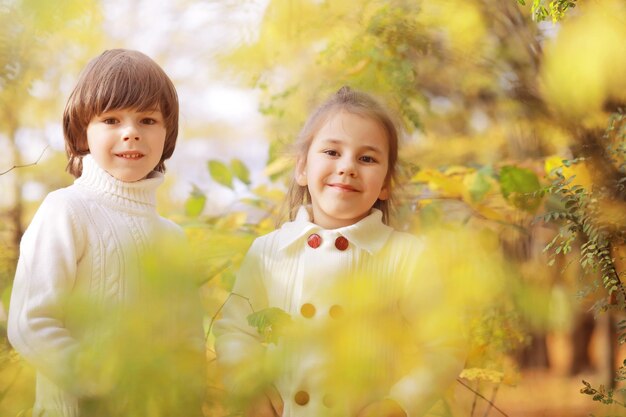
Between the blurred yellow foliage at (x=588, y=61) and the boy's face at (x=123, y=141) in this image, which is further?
the blurred yellow foliage at (x=588, y=61)

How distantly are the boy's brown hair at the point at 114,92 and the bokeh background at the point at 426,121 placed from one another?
0.34 m

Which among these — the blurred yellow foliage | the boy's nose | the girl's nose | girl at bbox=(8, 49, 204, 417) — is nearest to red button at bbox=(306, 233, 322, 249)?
the girl's nose

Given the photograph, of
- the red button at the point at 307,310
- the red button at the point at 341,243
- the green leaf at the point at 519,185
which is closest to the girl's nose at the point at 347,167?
the red button at the point at 341,243

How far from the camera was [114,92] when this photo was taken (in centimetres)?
138

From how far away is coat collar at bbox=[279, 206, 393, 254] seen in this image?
1.44 meters

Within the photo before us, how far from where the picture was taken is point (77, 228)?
53.0 inches

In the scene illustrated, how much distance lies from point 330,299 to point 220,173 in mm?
798

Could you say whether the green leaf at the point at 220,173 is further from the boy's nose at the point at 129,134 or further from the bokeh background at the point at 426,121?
the boy's nose at the point at 129,134

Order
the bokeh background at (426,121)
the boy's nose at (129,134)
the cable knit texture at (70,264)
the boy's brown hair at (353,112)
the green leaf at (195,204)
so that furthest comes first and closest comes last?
the green leaf at (195,204), the bokeh background at (426,121), the boy's brown hair at (353,112), the boy's nose at (129,134), the cable knit texture at (70,264)

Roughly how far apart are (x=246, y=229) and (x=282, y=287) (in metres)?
0.78

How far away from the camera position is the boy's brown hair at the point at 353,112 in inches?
59.2

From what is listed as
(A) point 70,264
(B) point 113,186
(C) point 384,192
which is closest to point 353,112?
(C) point 384,192

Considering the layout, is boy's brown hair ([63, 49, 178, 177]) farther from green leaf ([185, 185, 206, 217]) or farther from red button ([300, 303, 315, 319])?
green leaf ([185, 185, 206, 217])

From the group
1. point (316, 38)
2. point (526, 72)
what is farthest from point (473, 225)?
point (316, 38)
